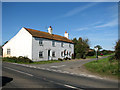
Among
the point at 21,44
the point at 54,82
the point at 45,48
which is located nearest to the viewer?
the point at 54,82

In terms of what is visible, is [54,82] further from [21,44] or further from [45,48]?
[21,44]

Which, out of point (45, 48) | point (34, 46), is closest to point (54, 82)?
point (34, 46)

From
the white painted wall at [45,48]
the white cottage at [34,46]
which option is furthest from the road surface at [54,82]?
the white cottage at [34,46]

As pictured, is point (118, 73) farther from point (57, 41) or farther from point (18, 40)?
point (18, 40)

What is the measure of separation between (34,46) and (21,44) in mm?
4295

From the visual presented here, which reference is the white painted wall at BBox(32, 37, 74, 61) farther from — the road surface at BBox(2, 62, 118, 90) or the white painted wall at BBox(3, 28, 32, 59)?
the road surface at BBox(2, 62, 118, 90)

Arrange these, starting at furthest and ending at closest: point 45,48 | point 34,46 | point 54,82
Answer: point 45,48 < point 34,46 < point 54,82

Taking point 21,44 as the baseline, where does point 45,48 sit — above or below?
below

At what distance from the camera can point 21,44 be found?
1022 inches

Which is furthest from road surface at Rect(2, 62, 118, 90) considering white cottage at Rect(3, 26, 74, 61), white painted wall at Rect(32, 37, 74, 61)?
white cottage at Rect(3, 26, 74, 61)

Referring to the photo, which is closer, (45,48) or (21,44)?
(21,44)

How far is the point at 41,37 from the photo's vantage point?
25.5 m

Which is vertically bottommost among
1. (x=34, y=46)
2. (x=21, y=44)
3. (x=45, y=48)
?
(x=45, y=48)

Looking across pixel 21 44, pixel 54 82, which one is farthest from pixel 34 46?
pixel 54 82
